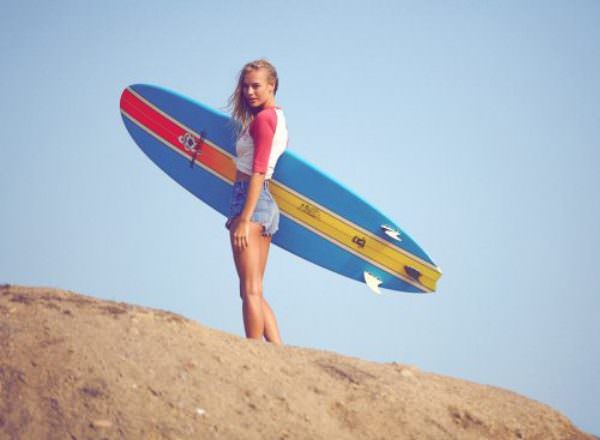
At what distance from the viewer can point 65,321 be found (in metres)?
2.98

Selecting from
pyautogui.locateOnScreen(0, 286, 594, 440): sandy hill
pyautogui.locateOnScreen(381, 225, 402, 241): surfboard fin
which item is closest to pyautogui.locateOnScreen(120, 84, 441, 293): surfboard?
pyautogui.locateOnScreen(381, 225, 402, 241): surfboard fin

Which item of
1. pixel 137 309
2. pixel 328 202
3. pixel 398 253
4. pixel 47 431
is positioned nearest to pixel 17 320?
pixel 137 309

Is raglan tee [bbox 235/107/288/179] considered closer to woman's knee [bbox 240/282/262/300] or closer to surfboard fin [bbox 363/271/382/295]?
woman's knee [bbox 240/282/262/300]

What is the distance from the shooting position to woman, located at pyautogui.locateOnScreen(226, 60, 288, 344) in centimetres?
371

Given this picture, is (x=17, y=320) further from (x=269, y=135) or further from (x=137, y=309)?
(x=269, y=135)

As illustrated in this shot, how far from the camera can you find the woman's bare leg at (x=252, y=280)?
3682mm

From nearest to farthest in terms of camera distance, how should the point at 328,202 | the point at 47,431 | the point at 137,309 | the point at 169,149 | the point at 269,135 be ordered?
the point at 47,431 < the point at 137,309 < the point at 269,135 < the point at 328,202 < the point at 169,149

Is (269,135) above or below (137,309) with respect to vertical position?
above

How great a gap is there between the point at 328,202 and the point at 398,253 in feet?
2.61

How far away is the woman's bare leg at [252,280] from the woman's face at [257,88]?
83cm

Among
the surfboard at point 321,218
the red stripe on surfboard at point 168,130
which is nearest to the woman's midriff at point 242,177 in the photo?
the surfboard at point 321,218

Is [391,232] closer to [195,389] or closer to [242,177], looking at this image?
[242,177]

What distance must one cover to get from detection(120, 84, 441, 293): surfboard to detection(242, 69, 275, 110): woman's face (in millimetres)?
1231

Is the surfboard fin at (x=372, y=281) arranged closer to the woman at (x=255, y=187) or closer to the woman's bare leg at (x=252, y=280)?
the woman at (x=255, y=187)
